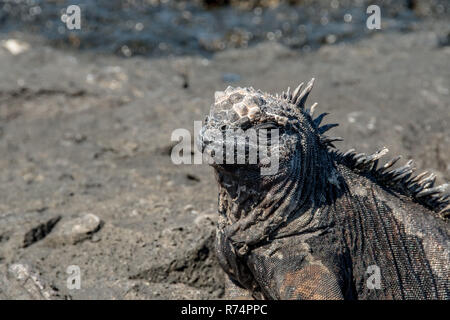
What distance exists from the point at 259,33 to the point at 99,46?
2.50 metres

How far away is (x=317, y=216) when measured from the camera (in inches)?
140

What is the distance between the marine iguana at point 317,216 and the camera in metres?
3.42

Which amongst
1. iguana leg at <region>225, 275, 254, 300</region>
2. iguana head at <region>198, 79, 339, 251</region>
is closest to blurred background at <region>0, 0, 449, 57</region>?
iguana leg at <region>225, 275, 254, 300</region>

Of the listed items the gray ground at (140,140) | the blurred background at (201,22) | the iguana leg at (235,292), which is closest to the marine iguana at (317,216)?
the iguana leg at (235,292)

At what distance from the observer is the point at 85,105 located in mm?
7039

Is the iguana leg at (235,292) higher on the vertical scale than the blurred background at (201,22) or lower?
lower

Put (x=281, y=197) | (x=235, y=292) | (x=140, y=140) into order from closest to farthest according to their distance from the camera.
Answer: (x=281, y=197), (x=235, y=292), (x=140, y=140)

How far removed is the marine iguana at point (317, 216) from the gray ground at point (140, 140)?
0.98 meters

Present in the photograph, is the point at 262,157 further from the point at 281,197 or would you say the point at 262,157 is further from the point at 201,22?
the point at 201,22

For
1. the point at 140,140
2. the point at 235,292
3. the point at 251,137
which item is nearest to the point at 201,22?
the point at 140,140

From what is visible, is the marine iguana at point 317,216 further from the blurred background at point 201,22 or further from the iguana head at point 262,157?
the blurred background at point 201,22

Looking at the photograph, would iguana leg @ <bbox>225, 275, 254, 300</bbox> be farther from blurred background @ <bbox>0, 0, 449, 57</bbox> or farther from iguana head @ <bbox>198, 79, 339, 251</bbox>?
blurred background @ <bbox>0, 0, 449, 57</bbox>

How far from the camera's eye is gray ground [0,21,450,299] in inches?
175

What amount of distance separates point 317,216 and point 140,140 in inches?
117
